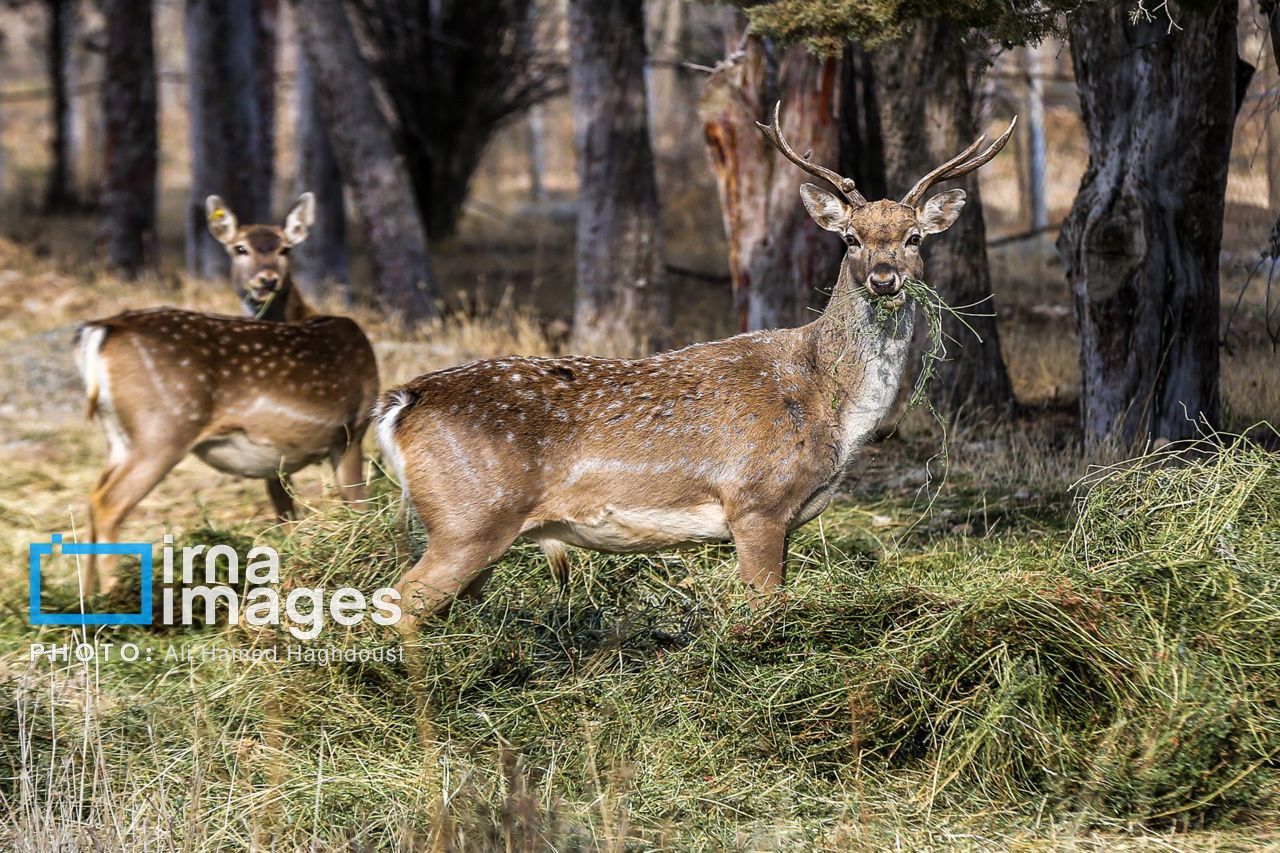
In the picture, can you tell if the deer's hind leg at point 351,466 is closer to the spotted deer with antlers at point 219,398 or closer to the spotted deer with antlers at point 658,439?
the spotted deer with antlers at point 219,398

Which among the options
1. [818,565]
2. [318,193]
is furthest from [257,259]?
[318,193]

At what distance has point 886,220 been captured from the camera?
217 inches

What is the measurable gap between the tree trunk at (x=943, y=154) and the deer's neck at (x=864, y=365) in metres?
3.33

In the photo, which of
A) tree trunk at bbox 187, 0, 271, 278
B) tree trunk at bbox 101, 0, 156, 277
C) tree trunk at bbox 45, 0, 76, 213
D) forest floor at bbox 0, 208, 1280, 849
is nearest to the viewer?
forest floor at bbox 0, 208, 1280, 849

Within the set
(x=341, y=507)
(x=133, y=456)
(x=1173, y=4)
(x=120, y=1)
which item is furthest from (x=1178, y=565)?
(x=120, y=1)

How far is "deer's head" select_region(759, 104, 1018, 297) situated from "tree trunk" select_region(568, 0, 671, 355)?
5.72m

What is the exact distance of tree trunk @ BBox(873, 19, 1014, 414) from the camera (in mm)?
8938

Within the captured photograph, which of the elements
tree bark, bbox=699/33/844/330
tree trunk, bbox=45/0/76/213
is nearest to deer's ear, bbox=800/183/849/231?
tree bark, bbox=699/33/844/330

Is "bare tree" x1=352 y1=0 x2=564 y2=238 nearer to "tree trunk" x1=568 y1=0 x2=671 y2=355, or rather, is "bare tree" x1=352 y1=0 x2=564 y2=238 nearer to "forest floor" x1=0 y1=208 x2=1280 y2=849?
"tree trunk" x1=568 y1=0 x2=671 y2=355

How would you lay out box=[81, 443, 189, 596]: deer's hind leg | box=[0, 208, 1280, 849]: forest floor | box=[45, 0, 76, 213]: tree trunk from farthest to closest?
box=[45, 0, 76, 213]: tree trunk → box=[81, 443, 189, 596]: deer's hind leg → box=[0, 208, 1280, 849]: forest floor

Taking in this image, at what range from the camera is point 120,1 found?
16.3 m

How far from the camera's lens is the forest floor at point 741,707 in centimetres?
429

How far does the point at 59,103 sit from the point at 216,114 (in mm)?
7098

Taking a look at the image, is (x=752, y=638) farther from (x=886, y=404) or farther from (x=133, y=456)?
(x=133, y=456)
